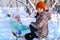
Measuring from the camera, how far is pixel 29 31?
4.61 meters

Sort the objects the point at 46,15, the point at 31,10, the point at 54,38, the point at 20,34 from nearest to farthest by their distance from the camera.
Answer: the point at 46,15 < the point at 20,34 < the point at 54,38 < the point at 31,10

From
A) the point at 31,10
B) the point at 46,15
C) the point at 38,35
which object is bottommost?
the point at 31,10

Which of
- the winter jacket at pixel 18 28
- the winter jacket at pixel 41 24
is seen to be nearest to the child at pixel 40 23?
the winter jacket at pixel 41 24

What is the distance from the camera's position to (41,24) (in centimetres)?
433

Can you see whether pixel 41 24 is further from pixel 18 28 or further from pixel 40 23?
pixel 18 28

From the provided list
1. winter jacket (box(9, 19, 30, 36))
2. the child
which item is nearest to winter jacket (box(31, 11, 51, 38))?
the child

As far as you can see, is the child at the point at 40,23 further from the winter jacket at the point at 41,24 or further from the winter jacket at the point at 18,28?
the winter jacket at the point at 18,28

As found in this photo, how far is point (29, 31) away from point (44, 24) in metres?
0.38

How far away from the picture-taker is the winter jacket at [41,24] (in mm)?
4312

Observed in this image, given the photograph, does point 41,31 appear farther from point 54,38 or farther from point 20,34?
point 54,38

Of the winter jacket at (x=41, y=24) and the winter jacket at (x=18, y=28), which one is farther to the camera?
the winter jacket at (x=18, y=28)

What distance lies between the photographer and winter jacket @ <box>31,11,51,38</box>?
4.31 m

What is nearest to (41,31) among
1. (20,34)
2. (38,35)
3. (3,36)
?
(38,35)

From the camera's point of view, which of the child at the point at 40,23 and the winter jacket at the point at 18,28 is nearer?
the child at the point at 40,23
